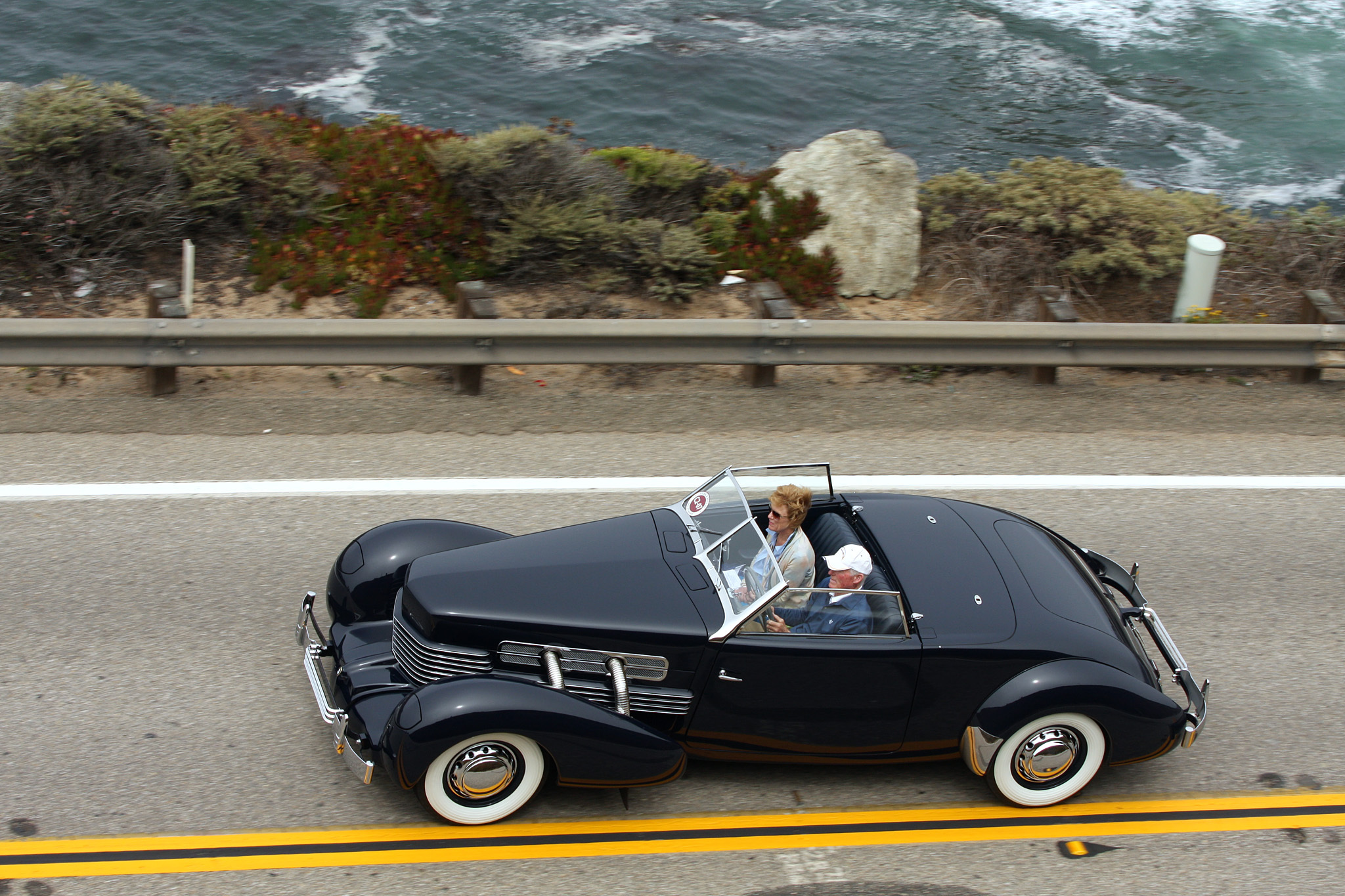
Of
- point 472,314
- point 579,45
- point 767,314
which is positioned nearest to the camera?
point 472,314

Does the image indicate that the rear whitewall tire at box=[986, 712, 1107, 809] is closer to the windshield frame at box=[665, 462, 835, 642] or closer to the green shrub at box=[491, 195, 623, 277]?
the windshield frame at box=[665, 462, 835, 642]

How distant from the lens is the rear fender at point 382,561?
18.6 ft

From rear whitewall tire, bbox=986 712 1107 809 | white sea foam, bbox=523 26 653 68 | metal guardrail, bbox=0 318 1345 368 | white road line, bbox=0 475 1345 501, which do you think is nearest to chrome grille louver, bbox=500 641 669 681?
rear whitewall tire, bbox=986 712 1107 809

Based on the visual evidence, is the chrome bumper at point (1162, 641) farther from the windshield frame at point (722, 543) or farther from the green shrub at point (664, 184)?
the green shrub at point (664, 184)

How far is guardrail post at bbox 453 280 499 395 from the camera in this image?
8.65 m

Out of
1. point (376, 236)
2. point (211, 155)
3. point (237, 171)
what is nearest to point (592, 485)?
point (376, 236)

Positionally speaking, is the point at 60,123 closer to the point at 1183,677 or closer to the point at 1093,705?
the point at 1093,705

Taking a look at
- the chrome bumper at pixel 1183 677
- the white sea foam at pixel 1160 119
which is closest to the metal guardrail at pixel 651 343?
the chrome bumper at pixel 1183 677

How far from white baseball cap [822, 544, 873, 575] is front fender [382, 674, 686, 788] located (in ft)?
3.49

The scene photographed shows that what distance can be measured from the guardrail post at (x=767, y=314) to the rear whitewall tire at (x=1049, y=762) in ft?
14.0

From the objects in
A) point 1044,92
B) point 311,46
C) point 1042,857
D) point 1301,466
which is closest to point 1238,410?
point 1301,466

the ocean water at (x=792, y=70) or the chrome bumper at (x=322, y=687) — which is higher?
the ocean water at (x=792, y=70)

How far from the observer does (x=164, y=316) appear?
27.2ft

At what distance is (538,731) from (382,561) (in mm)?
1448
